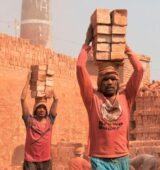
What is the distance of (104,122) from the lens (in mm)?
5246

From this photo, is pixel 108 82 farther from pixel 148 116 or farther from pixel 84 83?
pixel 148 116

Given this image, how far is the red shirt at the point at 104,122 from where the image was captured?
523cm

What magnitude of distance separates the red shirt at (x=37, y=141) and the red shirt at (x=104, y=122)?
269cm

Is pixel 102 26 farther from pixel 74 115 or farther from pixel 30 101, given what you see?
pixel 74 115

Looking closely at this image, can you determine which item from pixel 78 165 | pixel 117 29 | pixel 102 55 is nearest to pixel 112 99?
pixel 102 55

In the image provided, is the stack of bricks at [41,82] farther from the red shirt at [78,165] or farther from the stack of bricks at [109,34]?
the stack of bricks at [109,34]

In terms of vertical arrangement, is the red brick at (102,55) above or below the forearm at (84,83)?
above

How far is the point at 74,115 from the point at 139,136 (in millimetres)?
6029

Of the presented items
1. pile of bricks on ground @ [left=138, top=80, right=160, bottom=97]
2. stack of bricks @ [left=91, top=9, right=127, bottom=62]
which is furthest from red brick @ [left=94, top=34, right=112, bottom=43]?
pile of bricks on ground @ [left=138, top=80, right=160, bottom=97]

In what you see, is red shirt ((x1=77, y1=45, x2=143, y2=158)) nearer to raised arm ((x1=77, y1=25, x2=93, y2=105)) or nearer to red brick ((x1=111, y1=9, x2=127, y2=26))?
raised arm ((x1=77, y1=25, x2=93, y2=105))

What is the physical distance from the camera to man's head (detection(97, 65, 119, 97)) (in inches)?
210

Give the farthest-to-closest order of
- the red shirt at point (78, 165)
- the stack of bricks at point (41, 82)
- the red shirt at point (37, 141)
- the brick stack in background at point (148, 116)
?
1. the brick stack in background at point (148, 116)
2. the red shirt at point (78, 165)
3. the stack of bricks at point (41, 82)
4. the red shirt at point (37, 141)

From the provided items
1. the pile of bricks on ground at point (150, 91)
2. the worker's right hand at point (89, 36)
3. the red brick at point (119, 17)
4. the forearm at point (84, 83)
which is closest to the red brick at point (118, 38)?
the red brick at point (119, 17)

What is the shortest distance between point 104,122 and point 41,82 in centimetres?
390
